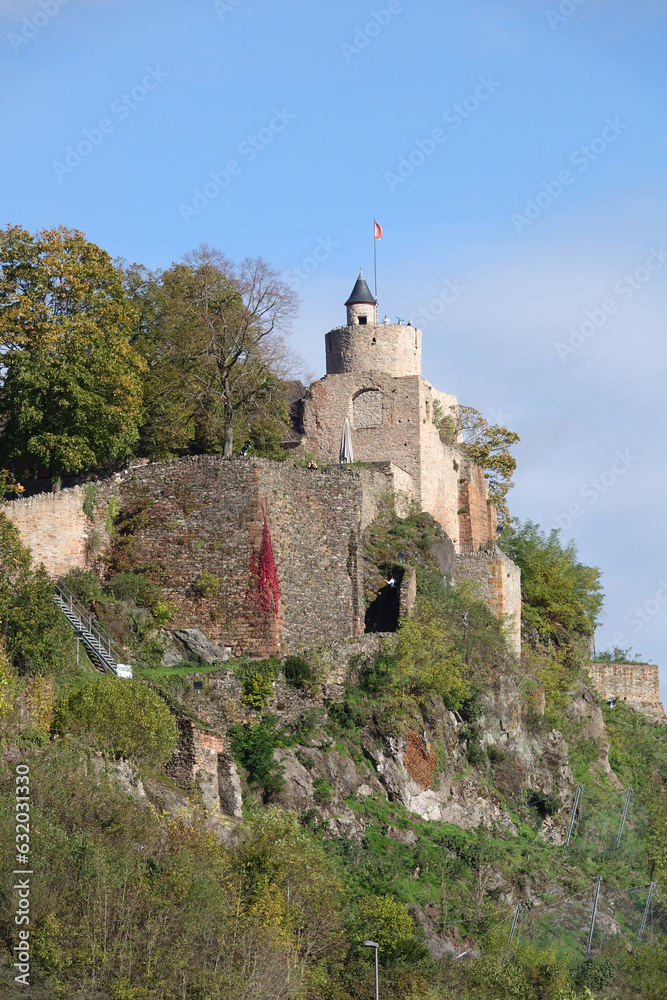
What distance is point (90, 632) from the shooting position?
4431 centimetres

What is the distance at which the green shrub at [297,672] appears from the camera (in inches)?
1813

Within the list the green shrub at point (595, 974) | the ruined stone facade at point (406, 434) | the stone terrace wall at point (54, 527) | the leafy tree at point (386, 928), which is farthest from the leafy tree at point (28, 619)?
the ruined stone facade at point (406, 434)

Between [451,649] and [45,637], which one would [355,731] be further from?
[45,637]

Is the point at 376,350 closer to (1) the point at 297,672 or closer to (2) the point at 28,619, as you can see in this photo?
(1) the point at 297,672

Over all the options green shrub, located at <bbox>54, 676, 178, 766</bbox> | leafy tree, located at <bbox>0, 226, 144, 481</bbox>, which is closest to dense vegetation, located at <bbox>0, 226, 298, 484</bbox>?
leafy tree, located at <bbox>0, 226, 144, 481</bbox>

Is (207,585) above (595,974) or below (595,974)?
above

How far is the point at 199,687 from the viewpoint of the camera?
1732 inches

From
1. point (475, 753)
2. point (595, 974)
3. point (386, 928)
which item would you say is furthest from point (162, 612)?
→ point (595, 974)

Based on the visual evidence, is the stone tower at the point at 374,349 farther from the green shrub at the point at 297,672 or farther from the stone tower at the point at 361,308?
the green shrub at the point at 297,672

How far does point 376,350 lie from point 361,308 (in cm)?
233

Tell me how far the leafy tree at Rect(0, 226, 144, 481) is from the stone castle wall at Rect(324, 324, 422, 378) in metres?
10.8

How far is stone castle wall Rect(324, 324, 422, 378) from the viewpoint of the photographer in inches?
2445

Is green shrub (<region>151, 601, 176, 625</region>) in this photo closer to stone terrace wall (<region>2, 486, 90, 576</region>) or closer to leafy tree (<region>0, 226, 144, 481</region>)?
stone terrace wall (<region>2, 486, 90, 576</region>)

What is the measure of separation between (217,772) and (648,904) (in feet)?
52.4
